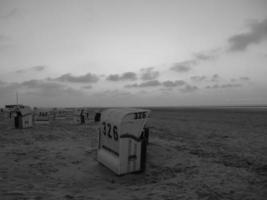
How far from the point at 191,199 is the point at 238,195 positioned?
3.54 feet

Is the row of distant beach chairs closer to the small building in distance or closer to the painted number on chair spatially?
the small building in distance

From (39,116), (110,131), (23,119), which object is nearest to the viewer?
(110,131)

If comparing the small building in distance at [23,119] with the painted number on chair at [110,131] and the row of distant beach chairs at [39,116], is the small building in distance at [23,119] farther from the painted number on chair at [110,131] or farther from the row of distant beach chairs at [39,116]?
the painted number on chair at [110,131]

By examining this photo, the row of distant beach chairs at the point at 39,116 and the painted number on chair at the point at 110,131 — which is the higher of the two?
the painted number on chair at the point at 110,131

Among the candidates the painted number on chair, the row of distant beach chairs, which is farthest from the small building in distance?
the painted number on chair

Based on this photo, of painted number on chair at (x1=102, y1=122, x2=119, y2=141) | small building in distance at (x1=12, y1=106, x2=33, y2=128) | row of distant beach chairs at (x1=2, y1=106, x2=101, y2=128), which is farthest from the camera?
row of distant beach chairs at (x1=2, y1=106, x2=101, y2=128)

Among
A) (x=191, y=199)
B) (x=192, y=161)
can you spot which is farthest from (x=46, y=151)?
(x=191, y=199)

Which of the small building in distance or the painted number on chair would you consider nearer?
the painted number on chair

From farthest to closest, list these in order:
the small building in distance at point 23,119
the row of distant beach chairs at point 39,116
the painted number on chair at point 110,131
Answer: the row of distant beach chairs at point 39,116, the small building in distance at point 23,119, the painted number on chair at point 110,131

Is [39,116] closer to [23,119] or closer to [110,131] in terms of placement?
[23,119]

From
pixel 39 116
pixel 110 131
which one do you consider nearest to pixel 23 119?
pixel 39 116

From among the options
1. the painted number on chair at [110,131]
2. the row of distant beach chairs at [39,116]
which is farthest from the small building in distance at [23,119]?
the painted number on chair at [110,131]

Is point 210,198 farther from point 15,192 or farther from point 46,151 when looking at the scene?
point 46,151

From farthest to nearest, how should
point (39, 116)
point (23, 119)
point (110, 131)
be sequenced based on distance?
point (39, 116), point (23, 119), point (110, 131)
